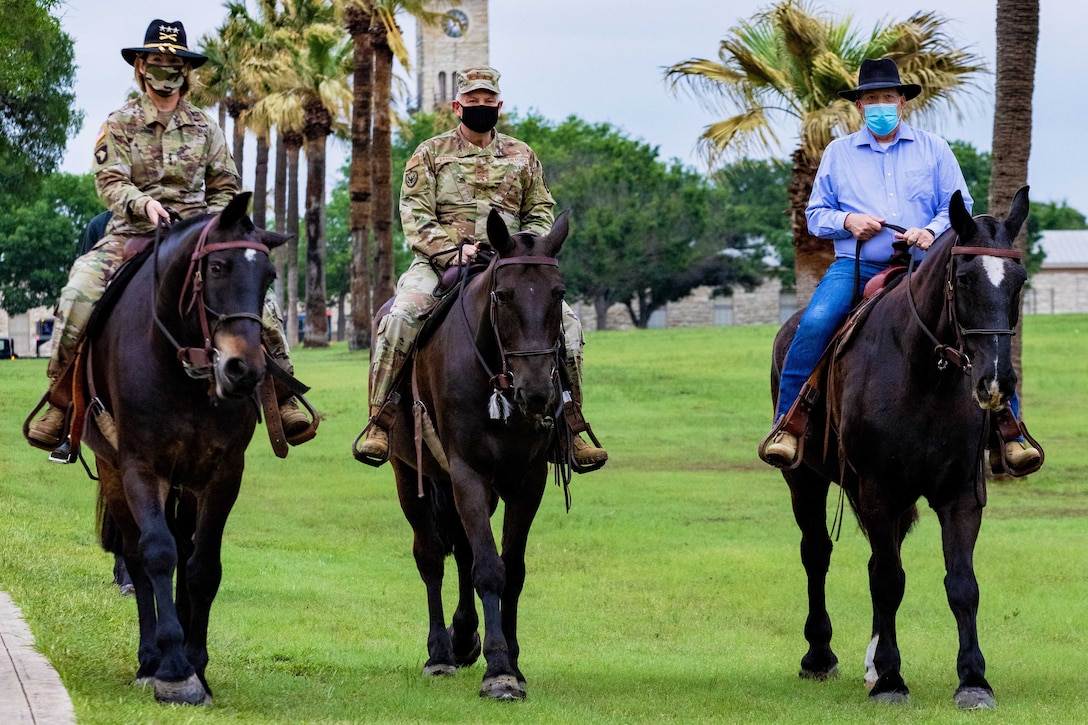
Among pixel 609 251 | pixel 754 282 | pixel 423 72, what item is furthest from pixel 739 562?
pixel 423 72

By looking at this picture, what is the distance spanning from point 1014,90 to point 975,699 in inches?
573

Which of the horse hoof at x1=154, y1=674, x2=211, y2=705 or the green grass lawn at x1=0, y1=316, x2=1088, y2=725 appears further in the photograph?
the green grass lawn at x1=0, y1=316, x2=1088, y2=725

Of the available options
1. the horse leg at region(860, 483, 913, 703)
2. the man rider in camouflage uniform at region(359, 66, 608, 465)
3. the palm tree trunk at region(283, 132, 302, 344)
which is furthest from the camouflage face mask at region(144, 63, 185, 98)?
the palm tree trunk at region(283, 132, 302, 344)

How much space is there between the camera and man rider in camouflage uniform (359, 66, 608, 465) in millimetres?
10086

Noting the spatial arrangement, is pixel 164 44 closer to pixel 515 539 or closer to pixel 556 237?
pixel 556 237

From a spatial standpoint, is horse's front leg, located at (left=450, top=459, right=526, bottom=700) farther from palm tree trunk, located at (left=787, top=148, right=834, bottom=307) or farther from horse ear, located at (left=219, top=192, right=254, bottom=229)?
palm tree trunk, located at (left=787, top=148, right=834, bottom=307)

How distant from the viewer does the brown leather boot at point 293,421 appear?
9.20 m

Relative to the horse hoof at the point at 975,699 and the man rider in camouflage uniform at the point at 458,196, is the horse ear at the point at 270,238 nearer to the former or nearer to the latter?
the man rider in camouflage uniform at the point at 458,196

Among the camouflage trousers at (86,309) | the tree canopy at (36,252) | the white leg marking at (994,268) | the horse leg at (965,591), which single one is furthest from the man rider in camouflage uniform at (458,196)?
the tree canopy at (36,252)

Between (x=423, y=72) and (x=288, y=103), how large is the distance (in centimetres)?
8998

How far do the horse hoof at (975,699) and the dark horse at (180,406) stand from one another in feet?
13.0

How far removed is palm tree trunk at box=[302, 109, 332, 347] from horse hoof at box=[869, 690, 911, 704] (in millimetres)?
44289

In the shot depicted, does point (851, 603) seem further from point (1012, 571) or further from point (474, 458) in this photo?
point (474, 458)

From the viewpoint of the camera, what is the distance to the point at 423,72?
138 meters
